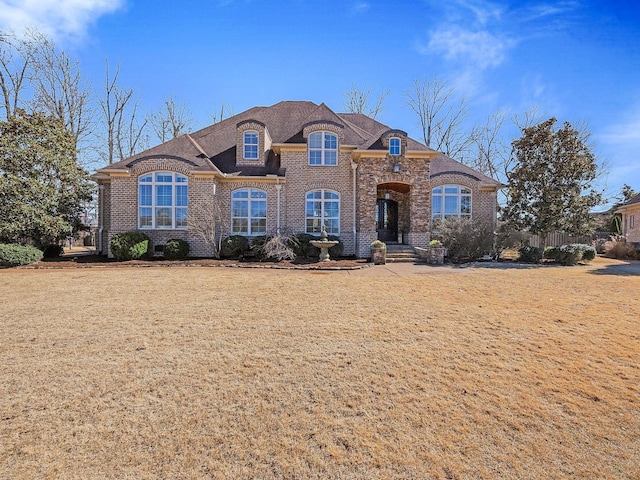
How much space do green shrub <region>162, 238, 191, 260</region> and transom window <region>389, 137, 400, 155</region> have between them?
1085 cm

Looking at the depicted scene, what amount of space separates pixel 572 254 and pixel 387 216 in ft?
28.6

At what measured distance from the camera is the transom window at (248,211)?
51.9ft

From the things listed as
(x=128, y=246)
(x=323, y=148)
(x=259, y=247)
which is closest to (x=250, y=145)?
(x=323, y=148)

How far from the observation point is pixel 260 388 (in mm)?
3328

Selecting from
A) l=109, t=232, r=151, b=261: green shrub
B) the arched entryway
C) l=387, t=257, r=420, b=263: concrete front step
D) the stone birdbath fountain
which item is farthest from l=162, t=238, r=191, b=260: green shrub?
the arched entryway

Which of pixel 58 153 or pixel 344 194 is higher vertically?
pixel 58 153

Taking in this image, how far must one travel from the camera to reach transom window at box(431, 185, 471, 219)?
56.6ft

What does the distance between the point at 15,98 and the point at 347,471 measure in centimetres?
3129

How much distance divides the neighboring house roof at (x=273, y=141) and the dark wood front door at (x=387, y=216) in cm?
290

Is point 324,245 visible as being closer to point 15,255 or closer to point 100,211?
point 100,211

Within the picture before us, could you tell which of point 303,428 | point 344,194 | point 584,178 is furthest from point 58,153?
point 584,178

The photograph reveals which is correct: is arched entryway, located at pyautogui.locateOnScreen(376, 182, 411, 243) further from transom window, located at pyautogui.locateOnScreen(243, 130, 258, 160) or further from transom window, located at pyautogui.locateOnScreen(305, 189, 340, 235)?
transom window, located at pyautogui.locateOnScreen(243, 130, 258, 160)

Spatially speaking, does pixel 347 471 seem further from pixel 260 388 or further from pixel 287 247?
pixel 287 247

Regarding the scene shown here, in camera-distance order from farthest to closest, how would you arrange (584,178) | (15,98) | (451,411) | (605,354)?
1. (15,98)
2. (584,178)
3. (605,354)
4. (451,411)
